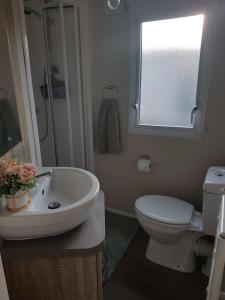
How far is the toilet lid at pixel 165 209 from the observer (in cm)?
167

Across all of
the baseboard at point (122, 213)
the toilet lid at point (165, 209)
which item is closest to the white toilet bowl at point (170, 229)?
the toilet lid at point (165, 209)

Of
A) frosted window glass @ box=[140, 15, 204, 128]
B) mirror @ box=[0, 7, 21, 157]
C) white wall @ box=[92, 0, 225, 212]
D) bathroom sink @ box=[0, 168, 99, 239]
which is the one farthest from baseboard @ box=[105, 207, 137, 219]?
mirror @ box=[0, 7, 21, 157]

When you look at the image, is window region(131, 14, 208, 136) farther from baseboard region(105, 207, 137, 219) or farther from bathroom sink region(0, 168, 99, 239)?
bathroom sink region(0, 168, 99, 239)

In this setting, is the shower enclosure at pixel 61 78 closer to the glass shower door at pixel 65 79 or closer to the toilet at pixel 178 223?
the glass shower door at pixel 65 79

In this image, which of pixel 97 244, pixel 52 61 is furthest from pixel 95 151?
pixel 97 244

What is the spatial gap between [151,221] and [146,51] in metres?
1.39

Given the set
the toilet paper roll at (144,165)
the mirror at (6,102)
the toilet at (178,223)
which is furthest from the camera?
the toilet paper roll at (144,165)

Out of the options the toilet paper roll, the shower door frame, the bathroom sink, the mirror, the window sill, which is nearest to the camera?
the bathroom sink

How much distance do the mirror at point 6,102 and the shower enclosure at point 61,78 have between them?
0.62 meters

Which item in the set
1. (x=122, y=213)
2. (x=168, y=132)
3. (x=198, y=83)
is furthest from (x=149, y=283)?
(x=198, y=83)

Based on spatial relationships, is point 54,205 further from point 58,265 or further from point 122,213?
point 122,213

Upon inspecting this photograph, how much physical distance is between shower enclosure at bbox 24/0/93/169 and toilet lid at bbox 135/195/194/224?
2.29ft

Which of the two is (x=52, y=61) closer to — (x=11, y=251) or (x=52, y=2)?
(x=52, y=2)

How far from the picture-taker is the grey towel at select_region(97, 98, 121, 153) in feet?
6.85
